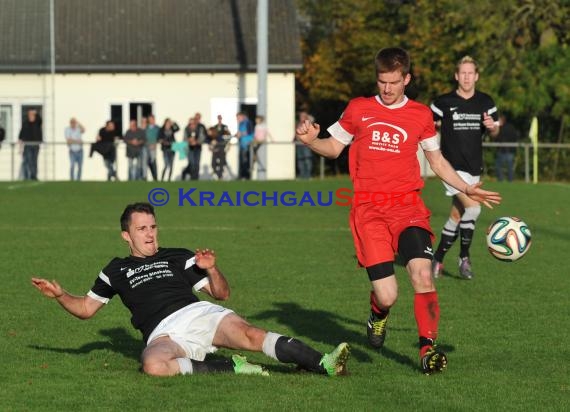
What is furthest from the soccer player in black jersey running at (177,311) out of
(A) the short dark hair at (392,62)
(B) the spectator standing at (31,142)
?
(B) the spectator standing at (31,142)

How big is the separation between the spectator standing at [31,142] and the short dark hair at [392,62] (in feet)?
87.5

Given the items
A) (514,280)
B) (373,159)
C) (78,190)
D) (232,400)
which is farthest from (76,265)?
(78,190)

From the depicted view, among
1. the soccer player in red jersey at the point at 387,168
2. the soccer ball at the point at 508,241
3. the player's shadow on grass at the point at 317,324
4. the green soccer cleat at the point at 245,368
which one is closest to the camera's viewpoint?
the green soccer cleat at the point at 245,368

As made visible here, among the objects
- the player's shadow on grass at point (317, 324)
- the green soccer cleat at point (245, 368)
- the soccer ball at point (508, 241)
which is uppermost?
the soccer ball at point (508, 241)

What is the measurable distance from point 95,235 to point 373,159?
1034 cm

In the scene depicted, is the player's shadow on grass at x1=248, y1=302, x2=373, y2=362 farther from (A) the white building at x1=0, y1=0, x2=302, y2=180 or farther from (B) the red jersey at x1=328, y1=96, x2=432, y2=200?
(A) the white building at x1=0, y1=0, x2=302, y2=180

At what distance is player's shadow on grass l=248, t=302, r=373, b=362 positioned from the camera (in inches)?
392

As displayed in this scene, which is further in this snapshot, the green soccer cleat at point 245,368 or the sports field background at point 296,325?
the green soccer cleat at point 245,368

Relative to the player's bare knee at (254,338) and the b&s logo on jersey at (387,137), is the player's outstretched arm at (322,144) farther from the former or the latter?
the player's bare knee at (254,338)

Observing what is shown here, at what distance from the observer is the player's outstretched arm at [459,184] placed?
29.1ft

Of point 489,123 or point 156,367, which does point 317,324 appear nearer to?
point 156,367

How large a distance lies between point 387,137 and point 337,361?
1.73 meters

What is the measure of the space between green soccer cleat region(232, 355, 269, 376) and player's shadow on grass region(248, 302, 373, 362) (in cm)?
102

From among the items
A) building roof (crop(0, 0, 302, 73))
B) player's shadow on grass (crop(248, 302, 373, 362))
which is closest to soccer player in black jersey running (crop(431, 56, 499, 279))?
player's shadow on grass (crop(248, 302, 373, 362))
